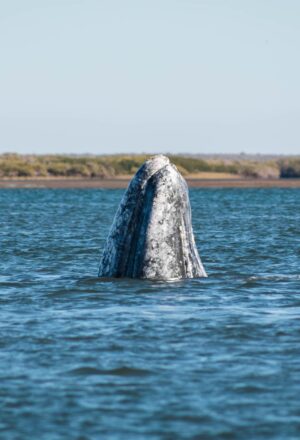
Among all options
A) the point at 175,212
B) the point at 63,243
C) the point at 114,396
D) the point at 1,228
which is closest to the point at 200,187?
the point at 1,228

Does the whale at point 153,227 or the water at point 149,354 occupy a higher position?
the whale at point 153,227

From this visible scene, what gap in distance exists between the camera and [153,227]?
15.8 meters

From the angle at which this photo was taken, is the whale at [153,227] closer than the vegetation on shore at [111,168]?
Yes

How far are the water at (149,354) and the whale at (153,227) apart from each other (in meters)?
0.31

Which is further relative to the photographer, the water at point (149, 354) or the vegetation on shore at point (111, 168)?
the vegetation on shore at point (111, 168)

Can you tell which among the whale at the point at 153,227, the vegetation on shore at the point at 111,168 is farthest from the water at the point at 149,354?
the vegetation on shore at the point at 111,168

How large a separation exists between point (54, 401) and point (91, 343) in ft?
A: 7.69

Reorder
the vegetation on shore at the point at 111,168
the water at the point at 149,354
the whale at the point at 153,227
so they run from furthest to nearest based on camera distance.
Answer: the vegetation on shore at the point at 111,168 → the whale at the point at 153,227 → the water at the point at 149,354

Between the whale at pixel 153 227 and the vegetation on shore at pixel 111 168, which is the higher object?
the whale at pixel 153 227

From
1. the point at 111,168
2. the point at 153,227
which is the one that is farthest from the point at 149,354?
the point at 111,168

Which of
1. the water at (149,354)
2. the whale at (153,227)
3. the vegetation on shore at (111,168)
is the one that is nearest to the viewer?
the water at (149,354)

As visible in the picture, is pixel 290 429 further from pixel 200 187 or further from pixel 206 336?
pixel 200 187

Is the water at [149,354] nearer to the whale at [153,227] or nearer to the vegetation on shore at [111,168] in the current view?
the whale at [153,227]

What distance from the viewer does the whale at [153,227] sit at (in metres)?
15.8
